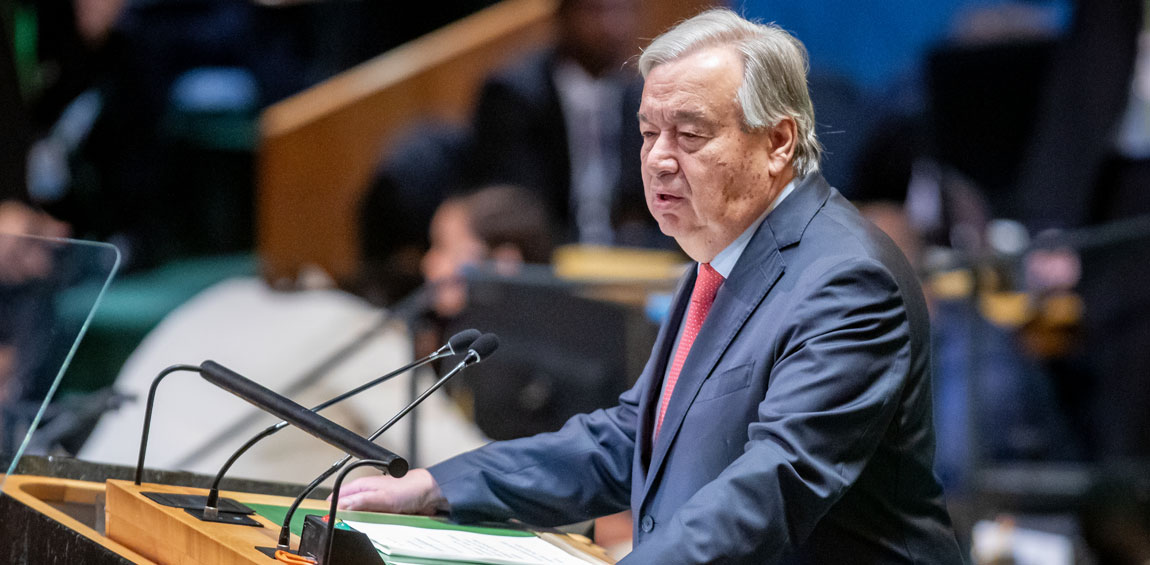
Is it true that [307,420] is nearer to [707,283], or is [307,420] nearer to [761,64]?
[707,283]

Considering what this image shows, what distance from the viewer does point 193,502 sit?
64.1 inches

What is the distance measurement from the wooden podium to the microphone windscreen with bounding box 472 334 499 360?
0.29 meters

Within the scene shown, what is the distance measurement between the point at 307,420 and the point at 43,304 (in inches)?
25.4

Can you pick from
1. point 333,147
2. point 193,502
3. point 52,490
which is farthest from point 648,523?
point 333,147

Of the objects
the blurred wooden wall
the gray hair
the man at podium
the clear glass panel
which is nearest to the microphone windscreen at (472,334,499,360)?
the man at podium

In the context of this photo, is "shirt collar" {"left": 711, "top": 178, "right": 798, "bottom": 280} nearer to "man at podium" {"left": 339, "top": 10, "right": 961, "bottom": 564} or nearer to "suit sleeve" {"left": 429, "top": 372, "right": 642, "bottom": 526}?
"man at podium" {"left": 339, "top": 10, "right": 961, "bottom": 564}

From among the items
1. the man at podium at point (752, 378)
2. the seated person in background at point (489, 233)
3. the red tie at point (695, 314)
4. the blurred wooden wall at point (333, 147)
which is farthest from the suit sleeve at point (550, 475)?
the blurred wooden wall at point (333, 147)

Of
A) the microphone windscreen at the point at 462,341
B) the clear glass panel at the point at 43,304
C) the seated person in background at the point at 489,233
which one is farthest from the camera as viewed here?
the seated person in background at the point at 489,233

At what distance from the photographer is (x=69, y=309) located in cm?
187

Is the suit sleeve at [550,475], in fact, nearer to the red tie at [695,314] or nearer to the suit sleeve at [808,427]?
the red tie at [695,314]

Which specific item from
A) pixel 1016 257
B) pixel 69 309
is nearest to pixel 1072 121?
pixel 1016 257

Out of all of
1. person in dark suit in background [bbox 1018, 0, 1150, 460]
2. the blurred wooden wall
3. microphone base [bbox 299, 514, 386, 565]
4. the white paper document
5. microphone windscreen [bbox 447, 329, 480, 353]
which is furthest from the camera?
the blurred wooden wall

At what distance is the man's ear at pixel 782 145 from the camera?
1.70 m

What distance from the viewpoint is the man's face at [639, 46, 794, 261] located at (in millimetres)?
1656
